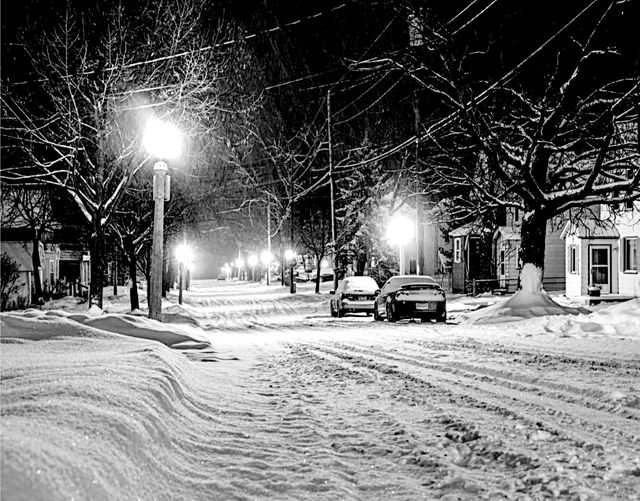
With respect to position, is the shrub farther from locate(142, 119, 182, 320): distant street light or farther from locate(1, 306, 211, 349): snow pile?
locate(1, 306, 211, 349): snow pile

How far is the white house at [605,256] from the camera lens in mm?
31391

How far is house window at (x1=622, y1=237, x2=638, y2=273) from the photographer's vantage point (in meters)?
31.2

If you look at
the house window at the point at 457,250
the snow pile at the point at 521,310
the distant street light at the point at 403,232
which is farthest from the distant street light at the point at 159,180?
the house window at the point at 457,250

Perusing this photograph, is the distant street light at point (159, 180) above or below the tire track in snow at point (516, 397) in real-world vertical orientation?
above

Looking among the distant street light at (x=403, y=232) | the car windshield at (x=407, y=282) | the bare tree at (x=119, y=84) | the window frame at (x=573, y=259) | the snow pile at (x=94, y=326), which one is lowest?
the snow pile at (x=94, y=326)

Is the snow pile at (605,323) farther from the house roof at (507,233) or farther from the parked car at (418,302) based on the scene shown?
the house roof at (507,233)

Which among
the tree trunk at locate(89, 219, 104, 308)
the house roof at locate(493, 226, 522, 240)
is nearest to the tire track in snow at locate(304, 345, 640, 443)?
the tree trunk at locate(89, 219, 104, 308)

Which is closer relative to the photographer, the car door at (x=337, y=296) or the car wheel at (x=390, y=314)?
the car wheel at (x=390, y=314)

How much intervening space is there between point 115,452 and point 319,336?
13.2m

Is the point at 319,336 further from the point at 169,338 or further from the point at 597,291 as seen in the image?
the point at 597,291

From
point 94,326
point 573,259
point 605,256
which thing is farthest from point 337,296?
point 605,256

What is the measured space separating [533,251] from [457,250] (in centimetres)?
2456

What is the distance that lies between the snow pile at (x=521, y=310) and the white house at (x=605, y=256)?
12.4m

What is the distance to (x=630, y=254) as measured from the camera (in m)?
31.8
